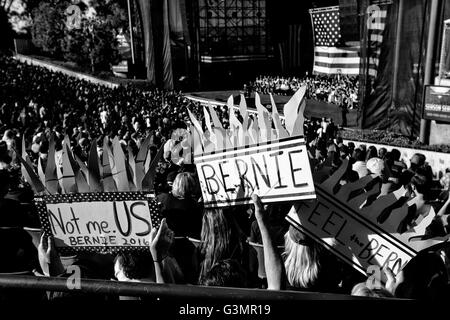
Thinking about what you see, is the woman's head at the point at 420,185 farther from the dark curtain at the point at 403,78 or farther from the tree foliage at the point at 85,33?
the tree foliage at the point at 85,33

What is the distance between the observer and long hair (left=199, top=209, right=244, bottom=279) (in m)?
3.13

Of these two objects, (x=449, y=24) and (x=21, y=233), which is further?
(x=449, y=24)

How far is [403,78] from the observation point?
16.1 meters

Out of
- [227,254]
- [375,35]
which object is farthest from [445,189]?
[375,35]

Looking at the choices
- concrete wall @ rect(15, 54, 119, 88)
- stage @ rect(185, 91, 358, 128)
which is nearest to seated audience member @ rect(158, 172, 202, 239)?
stage @ rect(185, 91, 358, 128)

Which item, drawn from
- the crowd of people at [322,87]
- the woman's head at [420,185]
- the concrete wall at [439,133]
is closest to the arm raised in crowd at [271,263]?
the woman's head at [420,185]

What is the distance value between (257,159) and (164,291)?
4.40ft

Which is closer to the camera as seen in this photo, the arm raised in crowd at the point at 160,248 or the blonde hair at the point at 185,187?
the arm raised in crowd at the point at 160,248

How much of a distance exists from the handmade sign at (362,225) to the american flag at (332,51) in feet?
48.5

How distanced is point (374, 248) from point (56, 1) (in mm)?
51897

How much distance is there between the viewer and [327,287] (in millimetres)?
2740

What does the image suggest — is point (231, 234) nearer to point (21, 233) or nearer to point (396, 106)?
point (21, 233)

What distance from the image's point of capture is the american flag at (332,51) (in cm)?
1708
